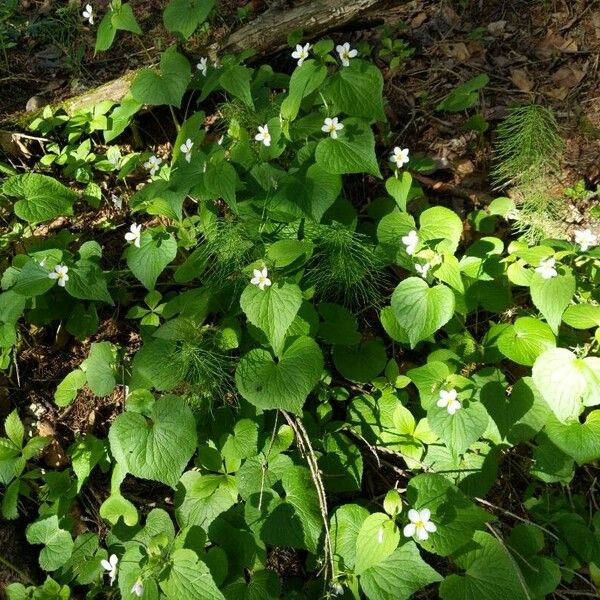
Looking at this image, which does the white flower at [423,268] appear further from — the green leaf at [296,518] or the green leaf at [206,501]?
the green leaf at [206,501]

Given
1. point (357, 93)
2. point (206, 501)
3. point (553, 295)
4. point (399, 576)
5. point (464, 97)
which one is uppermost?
point (357, 93)

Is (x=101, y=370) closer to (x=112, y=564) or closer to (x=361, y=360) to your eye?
(x=112, y=564)

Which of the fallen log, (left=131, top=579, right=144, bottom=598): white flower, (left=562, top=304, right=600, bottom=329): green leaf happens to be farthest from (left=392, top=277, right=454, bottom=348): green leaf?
the fallen log

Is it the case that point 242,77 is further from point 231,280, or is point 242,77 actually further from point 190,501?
point 190,501

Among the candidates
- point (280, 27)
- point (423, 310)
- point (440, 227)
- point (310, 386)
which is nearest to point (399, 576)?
point (310, 386)

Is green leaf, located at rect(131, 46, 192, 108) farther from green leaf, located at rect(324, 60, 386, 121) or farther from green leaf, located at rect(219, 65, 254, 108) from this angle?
green leaf, located at rect(324, 60, 386, 121)

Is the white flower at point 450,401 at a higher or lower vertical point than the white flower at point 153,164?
lower

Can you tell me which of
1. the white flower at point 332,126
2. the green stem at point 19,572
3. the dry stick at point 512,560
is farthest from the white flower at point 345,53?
the green stem at point 19,572
